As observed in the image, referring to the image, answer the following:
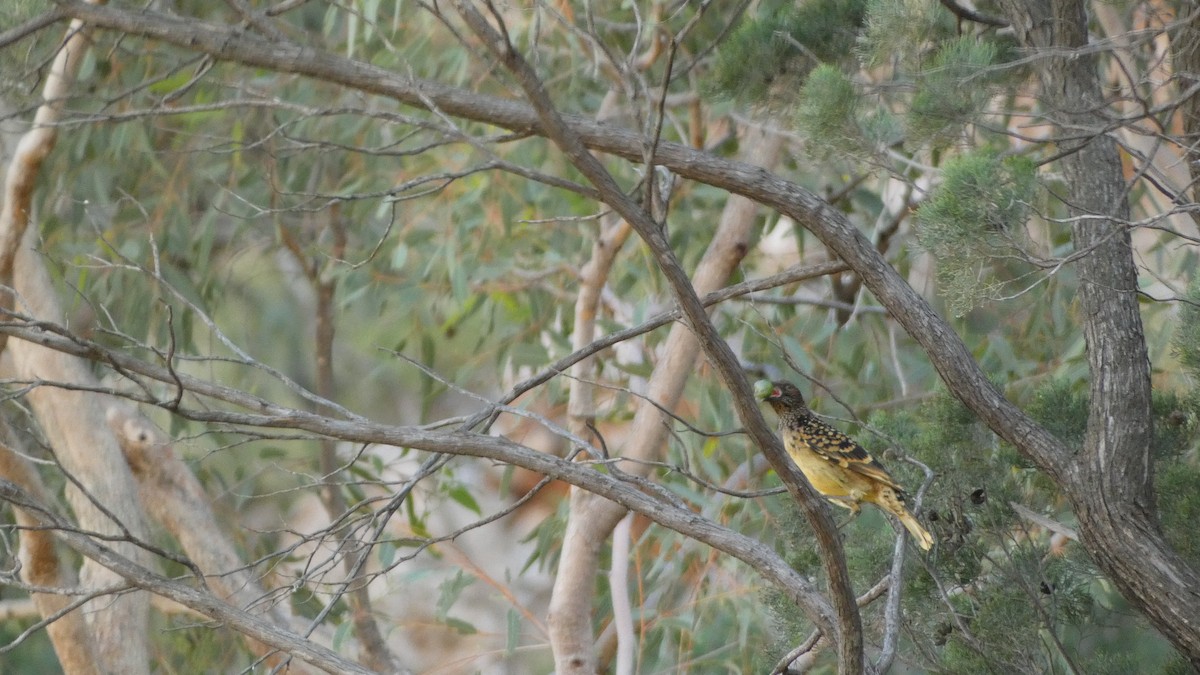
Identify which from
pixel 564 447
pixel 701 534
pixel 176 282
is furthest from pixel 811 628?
pixel 564 447

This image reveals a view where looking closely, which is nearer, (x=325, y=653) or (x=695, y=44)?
(x=325, y=653)

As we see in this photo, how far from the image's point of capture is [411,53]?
4305 mm

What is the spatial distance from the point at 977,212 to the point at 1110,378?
0.38 meters

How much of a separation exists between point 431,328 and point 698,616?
4.56 feet

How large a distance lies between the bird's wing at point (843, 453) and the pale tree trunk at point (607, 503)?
27.0 inches

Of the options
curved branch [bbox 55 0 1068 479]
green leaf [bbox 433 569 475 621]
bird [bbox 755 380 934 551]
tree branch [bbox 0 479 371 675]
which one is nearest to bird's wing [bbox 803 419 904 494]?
bird [bbox 755 380 934 551]

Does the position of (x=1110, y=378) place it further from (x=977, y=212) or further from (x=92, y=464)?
(x=92, y=464)

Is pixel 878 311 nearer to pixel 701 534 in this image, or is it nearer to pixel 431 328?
pixel 431 328

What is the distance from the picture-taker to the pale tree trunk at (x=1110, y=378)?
2025 mm

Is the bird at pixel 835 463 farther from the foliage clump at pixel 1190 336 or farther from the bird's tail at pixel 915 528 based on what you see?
the foliage clump at pixel 1190 336

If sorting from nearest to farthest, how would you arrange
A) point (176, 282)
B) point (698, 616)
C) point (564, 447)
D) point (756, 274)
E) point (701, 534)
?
point (701, 534) → point (698, 616) → point (176, 282) → point (756, 274) → point (564, 447)

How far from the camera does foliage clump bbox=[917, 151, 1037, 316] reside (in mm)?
1969

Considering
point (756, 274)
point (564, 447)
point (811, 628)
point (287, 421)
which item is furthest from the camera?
point (564, 447)

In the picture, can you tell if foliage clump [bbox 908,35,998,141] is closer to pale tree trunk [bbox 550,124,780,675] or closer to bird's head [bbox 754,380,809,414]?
bird's head [bbox 754,380,809,414]
